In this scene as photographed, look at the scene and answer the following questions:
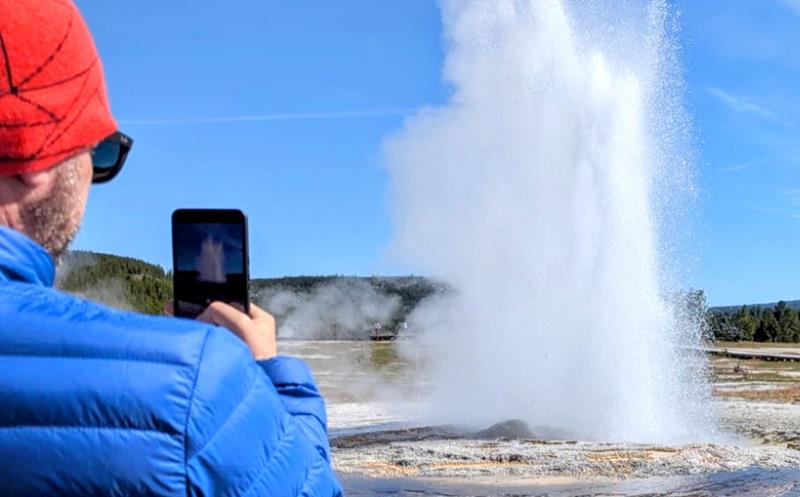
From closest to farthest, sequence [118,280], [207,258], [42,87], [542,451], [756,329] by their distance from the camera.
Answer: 1. [42,87]
2. [207,258]
3. [542,451]
4. [118,280]
5. [756,329]

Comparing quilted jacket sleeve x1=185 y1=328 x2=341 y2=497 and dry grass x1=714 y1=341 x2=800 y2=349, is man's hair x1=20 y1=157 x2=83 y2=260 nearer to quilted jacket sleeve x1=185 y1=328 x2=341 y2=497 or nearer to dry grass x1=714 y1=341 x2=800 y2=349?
quilted jacket sleeve x1=185 y1=328 x2=341 y2=497

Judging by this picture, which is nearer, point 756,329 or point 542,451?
point 542,451

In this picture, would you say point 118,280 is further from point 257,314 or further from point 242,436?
point 242,436

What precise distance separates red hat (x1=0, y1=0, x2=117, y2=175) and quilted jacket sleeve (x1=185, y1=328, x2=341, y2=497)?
327mm

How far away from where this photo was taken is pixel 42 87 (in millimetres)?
1239

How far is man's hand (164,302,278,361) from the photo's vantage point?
1.47 metres

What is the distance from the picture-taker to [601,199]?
20.8m

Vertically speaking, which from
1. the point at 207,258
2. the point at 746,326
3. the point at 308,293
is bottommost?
the point at 746,326

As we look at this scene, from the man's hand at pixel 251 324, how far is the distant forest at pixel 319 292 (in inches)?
1587

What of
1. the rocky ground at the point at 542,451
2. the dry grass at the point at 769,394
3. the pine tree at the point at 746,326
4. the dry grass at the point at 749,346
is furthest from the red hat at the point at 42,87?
the pine tree at the point at 746,326

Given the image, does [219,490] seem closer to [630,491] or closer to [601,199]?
[630,491]

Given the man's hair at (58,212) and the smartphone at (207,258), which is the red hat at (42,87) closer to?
the man's hair at (58,212)

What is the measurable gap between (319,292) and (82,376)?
74224 mm

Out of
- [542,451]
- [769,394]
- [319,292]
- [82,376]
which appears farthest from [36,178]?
[319,292]
